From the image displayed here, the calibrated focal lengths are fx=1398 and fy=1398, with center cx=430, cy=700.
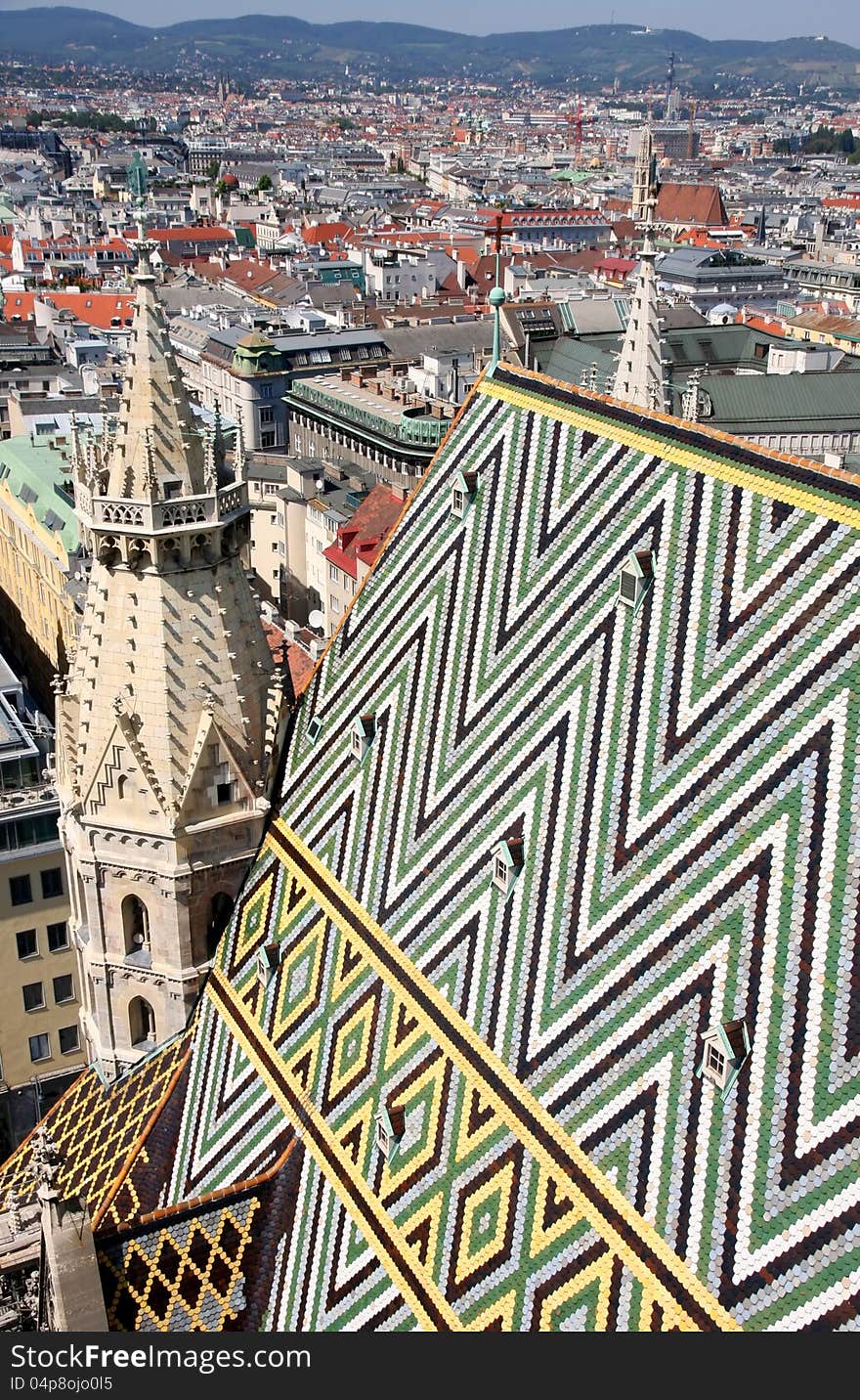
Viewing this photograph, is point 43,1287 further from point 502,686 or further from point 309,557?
point 309,557

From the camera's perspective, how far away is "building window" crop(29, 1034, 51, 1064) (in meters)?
39.9

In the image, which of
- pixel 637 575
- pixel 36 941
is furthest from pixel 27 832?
pixel 637 575

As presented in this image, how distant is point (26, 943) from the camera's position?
3906cm

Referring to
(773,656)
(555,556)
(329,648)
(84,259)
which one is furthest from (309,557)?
(84,259)

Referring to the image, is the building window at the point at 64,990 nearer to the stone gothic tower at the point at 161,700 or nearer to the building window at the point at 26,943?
the building window at the point at 26,943

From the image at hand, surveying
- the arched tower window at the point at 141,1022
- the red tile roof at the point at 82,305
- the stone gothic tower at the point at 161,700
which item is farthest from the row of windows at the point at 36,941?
the red tile roof at the point at 82,305

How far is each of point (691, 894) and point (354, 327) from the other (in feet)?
320

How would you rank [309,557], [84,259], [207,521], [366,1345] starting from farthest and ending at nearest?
[84,259]
[309,557]
[207,521]
[366,1345]

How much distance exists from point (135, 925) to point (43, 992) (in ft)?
56.3

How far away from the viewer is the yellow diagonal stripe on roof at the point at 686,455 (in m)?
15.4

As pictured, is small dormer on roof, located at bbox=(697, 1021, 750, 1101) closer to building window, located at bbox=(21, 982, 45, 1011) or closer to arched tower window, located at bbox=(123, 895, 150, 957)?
arched tower window, located at bbox=(123, 895, 150, 957)

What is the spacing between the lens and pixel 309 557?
2675 inches

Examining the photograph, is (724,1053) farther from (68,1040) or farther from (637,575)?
(68,1040)

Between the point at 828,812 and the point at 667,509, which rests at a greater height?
the point at 667,509
